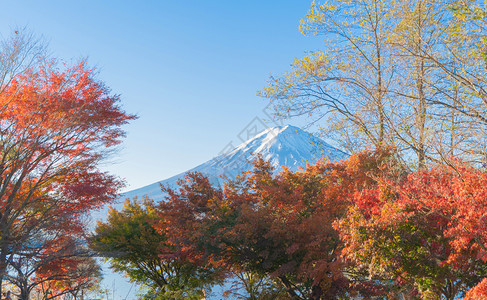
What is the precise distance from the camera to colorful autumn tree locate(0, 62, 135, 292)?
913cm

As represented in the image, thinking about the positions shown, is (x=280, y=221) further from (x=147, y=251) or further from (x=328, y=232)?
(x=147, y=251)

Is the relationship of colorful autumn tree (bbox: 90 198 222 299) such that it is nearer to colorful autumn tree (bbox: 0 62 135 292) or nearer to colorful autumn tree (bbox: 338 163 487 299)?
colorful autumn tree (bbox: 0 62 135 292)

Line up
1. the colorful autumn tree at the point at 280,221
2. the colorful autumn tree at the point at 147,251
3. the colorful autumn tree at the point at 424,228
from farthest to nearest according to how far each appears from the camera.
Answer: the colorful autumn tree at the point at 147,251 → the colorful autumn tree at the point at 280,221 → the colorful autumn tree at the point at 424,228

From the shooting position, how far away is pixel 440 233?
7.30 m

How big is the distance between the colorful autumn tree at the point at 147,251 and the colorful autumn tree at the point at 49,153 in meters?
2.57

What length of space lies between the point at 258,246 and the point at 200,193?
3.04m

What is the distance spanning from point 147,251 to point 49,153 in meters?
6.34

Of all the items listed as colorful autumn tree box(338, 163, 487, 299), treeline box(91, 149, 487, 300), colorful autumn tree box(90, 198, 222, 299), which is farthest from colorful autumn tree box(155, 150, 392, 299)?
colorful autumn tree box(90, 198, 222, 299)

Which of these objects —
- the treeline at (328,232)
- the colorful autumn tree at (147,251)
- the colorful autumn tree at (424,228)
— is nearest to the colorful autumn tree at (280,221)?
the treeline at (328,232)

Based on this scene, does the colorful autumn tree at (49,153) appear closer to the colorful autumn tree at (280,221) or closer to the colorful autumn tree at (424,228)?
the colorful autumn tree at (280,221)

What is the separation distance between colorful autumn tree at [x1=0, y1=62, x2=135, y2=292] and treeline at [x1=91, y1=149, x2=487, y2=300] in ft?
6.14

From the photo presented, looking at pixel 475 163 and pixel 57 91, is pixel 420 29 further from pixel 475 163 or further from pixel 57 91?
pixel 57 91

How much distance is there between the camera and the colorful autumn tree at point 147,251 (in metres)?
13.9

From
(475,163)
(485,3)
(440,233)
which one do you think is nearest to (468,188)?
(440,233)
